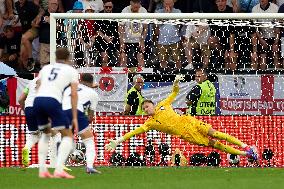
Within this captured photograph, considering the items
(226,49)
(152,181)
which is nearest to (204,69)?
(226,49)

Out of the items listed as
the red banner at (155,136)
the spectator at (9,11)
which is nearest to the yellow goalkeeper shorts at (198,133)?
the red banner at (155,136)

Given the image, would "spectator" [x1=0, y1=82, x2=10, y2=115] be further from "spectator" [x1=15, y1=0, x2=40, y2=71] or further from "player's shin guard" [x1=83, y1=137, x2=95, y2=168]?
"player's shin guard" [x1=83, y1=137, x2=95, y2=168]

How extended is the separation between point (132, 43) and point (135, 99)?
1.36 metres

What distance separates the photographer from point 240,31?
85.0 ft

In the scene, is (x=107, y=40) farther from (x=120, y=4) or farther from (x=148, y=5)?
(x=148, y=5)

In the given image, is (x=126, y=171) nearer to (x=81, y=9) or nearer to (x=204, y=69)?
(x=204, y=69)

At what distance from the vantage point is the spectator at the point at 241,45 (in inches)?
1010

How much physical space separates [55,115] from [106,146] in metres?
5.49

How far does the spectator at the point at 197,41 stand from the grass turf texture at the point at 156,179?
4944mm

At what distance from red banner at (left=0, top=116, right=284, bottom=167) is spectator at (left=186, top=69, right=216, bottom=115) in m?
0.66

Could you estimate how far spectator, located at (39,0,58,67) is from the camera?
Answer: 89.5 feet

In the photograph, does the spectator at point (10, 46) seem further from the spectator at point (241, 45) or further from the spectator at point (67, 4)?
the spectator at point (241, 45)

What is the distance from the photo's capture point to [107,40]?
84.4 ft

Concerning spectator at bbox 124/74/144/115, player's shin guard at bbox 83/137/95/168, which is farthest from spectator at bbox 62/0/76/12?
player's shin guard at bbox 83/137/95/168
